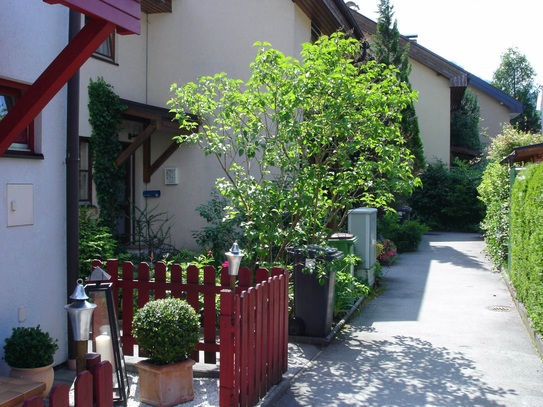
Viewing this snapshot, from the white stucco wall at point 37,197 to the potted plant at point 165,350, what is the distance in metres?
1.15

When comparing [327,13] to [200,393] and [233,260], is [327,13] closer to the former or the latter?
[233,260]

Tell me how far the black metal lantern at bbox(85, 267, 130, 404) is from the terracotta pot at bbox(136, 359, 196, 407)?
0.17 m

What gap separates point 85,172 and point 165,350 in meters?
6.86

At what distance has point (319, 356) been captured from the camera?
263 inches

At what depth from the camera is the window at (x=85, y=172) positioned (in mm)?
10773

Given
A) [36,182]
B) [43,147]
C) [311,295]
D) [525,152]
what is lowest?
[311,295]

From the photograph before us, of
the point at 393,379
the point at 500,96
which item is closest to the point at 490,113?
the point at 500,96

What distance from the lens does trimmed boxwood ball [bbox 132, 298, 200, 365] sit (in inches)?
188

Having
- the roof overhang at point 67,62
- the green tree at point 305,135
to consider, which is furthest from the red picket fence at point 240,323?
the roof overhang at point 67,62

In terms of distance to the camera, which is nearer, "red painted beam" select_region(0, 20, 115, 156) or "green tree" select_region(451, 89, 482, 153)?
"red painted beam" select_region(0, 20, 115, 156)

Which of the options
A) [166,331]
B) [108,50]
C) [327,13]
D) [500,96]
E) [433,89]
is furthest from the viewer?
[500,96]

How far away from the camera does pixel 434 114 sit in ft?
90.6

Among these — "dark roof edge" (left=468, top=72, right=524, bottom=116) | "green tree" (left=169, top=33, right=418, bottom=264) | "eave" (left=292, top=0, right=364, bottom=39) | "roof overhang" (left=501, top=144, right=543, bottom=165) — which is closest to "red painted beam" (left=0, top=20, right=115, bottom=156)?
"green tree" (left=169, top=33, right=418, bottom=264)

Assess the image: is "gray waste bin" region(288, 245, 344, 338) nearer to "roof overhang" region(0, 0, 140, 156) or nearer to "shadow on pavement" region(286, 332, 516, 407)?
"shadow on pavement" region(286, 332, 516, 407)
